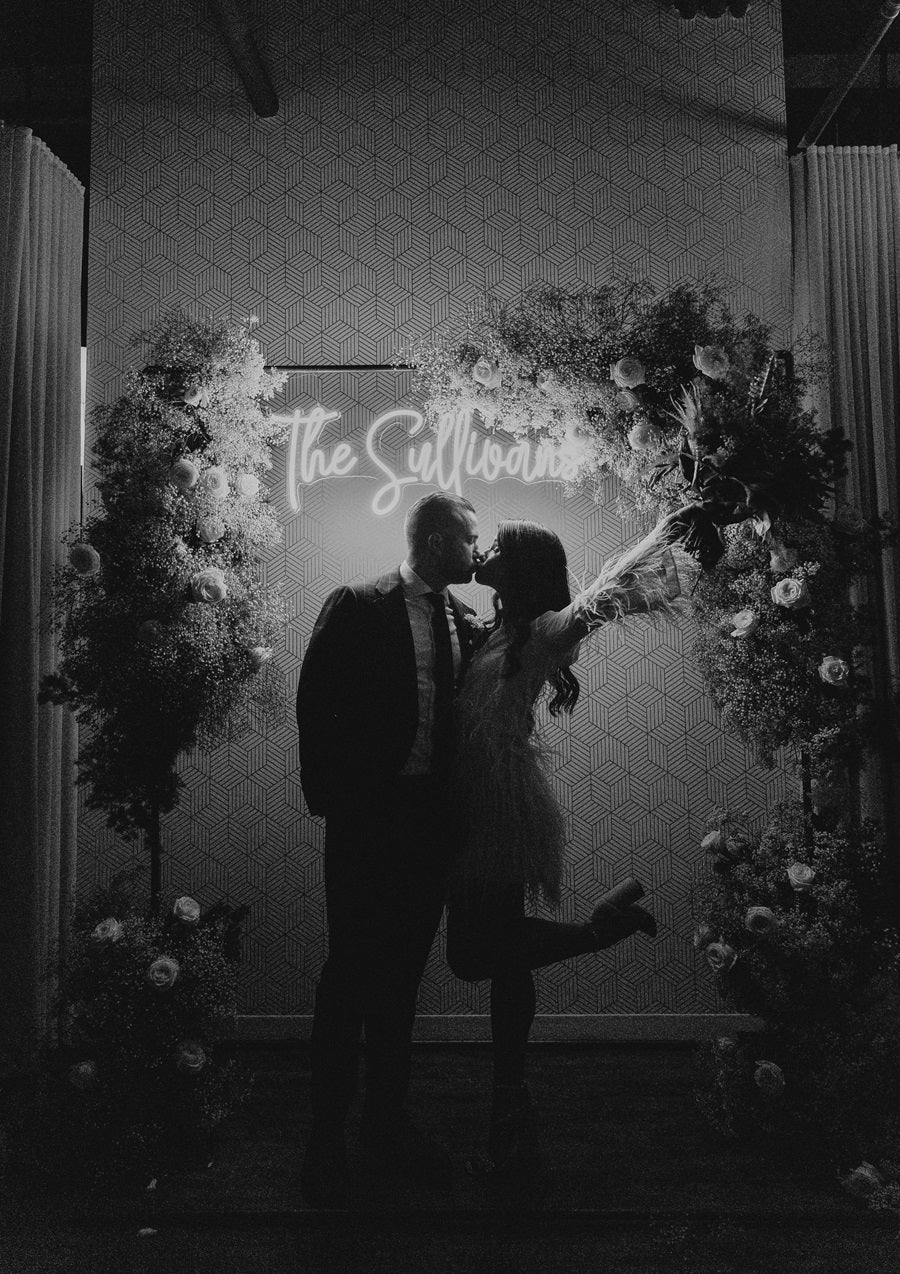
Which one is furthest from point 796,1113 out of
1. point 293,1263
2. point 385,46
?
point 385,46

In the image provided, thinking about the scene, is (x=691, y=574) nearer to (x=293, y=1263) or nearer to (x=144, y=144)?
(x=293, y=1263)

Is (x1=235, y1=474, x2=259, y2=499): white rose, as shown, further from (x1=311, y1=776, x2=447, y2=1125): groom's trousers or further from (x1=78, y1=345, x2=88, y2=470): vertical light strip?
(x1=311, y1=776, x2=447, y2=1125): groom's trousers

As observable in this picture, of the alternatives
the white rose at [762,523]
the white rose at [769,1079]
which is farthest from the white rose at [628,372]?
the white rose at [769,1079]

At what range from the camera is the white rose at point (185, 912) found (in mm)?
3287

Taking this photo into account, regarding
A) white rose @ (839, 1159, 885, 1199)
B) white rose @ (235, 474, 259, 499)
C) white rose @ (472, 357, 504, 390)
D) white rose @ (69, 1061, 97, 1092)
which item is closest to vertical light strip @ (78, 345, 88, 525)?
white rose @ (235, 474, 259, 499)

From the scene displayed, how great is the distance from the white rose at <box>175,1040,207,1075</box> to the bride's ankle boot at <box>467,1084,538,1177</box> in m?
0.85

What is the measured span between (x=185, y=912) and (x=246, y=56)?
3.28 m

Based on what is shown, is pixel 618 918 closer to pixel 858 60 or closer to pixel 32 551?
pixel 32 551

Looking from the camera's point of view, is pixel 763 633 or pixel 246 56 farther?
pixel 246 56

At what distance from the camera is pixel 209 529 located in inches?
135

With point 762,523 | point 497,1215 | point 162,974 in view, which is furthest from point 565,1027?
point 762,523

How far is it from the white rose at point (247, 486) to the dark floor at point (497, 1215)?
2.11 metres

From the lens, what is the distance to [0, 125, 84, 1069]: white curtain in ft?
12.4

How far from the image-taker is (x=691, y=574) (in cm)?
321
